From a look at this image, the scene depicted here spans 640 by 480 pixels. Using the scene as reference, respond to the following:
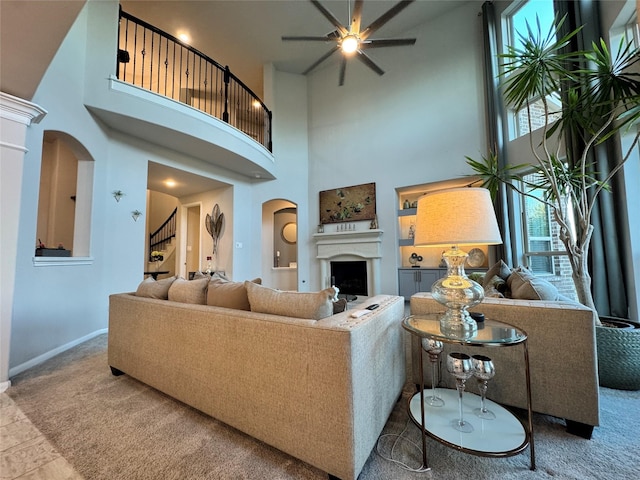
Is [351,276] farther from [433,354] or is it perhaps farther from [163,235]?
[163,235]

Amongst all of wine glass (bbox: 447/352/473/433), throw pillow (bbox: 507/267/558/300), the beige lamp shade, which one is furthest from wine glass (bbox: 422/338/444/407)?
throw pillow (bbox: 507/267/558/300)

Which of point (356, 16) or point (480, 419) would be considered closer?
point (480, 419)

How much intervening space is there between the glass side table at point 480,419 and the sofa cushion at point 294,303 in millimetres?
447

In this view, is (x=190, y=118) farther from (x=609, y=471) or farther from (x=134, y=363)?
(x=609, y=471)

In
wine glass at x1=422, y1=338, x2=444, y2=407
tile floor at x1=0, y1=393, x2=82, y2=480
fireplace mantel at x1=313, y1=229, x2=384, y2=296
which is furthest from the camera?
fireplace mantel at x1=313, y1=229, x2=384, y2=296

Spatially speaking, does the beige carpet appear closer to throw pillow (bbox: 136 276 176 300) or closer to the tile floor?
the tile floor

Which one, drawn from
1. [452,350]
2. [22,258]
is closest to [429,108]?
[452,350]

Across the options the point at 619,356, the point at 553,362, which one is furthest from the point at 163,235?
the point at 619,356

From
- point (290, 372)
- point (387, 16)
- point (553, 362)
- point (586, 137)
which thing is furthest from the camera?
point (387, 16)

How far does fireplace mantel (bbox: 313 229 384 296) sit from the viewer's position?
17.9ft

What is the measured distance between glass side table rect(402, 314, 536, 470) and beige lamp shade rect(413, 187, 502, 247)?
440 mm

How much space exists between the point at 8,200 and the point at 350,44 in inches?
145

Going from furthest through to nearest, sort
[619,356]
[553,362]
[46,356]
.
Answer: [46,356] → [619,356] → [553,362]

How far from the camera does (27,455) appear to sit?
1.32 m
